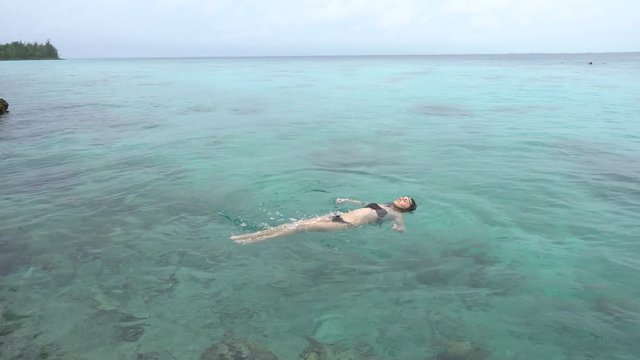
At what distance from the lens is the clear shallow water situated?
25.7 feet

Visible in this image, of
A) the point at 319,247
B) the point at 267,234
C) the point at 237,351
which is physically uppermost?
the point at 267,234

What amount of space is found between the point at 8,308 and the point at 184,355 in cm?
345

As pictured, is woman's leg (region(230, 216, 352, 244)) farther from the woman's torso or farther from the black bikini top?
the black bikini top

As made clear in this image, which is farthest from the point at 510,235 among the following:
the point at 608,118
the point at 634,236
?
the point at 608,118

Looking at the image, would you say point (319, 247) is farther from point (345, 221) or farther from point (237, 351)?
point (237, 351)

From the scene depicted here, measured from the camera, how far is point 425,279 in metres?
9.45

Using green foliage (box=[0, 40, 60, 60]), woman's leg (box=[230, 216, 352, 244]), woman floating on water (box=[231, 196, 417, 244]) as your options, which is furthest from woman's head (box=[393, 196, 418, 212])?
Result: green foliage (box=[0, 40, 60, 60])

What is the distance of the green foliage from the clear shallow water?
14263cm

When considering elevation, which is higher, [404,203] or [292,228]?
[404,203]

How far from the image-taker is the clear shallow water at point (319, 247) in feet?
25.7

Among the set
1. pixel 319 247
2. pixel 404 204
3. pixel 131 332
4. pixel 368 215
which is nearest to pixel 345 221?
pixel 368 215

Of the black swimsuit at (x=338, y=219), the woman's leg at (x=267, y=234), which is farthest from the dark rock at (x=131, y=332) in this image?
the black swimsuit at (x=338, y=219)

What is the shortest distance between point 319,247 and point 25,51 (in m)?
166

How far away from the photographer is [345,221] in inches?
447
